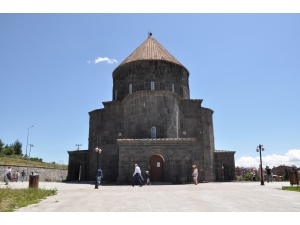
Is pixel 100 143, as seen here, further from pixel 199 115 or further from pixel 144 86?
pixel 199 115

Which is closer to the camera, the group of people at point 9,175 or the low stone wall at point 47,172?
the group of people at point 9,175

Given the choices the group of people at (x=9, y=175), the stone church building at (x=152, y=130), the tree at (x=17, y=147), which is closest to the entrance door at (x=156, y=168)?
the stone church building at (x=152, y=130)

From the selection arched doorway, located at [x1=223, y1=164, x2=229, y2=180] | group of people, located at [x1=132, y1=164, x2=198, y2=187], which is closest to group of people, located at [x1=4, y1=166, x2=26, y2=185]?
group of people, located at [x1=132, y1=164, x2=198, y2=187]

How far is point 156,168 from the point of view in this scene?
72.1ft

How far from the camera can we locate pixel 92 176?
93.7 feet

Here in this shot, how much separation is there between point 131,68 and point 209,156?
1456 cm

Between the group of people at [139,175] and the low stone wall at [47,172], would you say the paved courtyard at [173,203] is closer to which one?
the group of people at [139,175]

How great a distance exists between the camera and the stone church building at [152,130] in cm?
2186

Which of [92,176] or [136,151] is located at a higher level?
[136,151]

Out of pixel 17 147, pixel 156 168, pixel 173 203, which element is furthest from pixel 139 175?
pixel 17 147

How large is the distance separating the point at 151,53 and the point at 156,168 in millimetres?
14802
